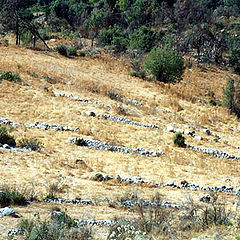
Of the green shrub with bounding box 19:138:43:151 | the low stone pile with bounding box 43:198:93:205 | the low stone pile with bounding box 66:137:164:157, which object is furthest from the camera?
the low stone pile with bounding box 66:137:164:157

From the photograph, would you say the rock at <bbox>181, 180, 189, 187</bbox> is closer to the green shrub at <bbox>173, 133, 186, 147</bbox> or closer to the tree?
the green shrub at <bbox>173, 133, 186, 147</bbox>

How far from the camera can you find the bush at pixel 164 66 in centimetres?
2520

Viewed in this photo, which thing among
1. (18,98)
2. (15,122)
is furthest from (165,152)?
(18,98)

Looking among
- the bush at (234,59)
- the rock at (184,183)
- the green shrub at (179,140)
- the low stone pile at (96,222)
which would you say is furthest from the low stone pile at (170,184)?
the bush at (234,59)

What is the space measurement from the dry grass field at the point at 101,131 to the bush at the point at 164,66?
986mm

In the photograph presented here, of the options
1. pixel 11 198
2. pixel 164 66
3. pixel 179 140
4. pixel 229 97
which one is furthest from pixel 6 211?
pixel 164 66

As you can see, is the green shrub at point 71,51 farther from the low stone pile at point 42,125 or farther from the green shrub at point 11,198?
the green shrub at point 11,198

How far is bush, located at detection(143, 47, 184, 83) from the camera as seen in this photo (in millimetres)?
25203

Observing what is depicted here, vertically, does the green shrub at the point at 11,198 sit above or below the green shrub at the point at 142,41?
below

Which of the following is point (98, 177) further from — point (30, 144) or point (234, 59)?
point (234, 59)

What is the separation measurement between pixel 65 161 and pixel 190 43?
30.6 metres

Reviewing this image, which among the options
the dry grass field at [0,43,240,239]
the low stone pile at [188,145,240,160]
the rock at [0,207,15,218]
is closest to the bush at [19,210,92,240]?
the dry grass field at [0,43,240,239]

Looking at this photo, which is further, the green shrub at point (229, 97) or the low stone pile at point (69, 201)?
the green shrub at point (229, 97)

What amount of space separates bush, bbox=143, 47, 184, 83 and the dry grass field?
3.24 ft
